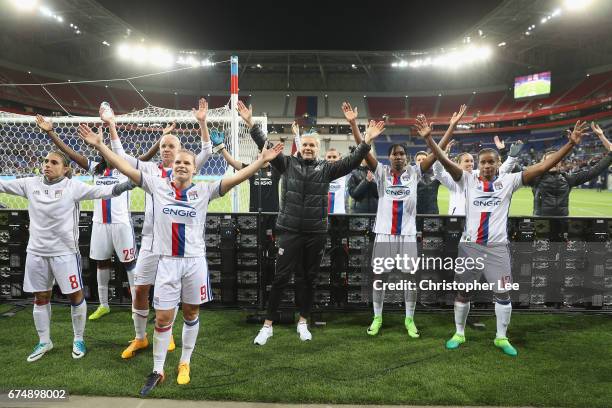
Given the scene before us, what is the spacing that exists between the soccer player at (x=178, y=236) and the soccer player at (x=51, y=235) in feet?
2.21

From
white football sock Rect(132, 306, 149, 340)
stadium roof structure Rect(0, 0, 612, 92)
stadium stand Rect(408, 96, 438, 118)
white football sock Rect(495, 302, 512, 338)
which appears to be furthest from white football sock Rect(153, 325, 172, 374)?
stadium stand Rect(408, 96, 438, 118)

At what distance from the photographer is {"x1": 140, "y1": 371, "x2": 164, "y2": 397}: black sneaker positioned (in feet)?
10.9

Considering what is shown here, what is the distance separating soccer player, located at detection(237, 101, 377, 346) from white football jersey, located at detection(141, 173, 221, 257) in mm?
1194

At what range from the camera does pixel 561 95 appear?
40.3m

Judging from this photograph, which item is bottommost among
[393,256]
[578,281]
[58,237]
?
[578,281]

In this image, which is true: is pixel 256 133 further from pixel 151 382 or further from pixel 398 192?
pixel 151 382

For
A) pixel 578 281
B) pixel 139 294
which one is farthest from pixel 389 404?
pixel 578 281

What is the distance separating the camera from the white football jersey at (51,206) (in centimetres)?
390

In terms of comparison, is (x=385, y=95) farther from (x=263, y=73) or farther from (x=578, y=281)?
(x=578, y=281)

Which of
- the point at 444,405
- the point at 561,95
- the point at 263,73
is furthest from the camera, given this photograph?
the point at 263,73

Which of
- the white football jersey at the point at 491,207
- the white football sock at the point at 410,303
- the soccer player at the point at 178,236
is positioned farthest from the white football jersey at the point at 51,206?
the white football jersey at the point at 491,207

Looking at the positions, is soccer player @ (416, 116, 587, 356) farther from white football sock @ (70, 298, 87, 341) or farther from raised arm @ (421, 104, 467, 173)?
white football sock @ (70, 298, 87, 341)

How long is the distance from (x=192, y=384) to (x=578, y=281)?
17.9 ft

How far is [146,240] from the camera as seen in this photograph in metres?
3.95
